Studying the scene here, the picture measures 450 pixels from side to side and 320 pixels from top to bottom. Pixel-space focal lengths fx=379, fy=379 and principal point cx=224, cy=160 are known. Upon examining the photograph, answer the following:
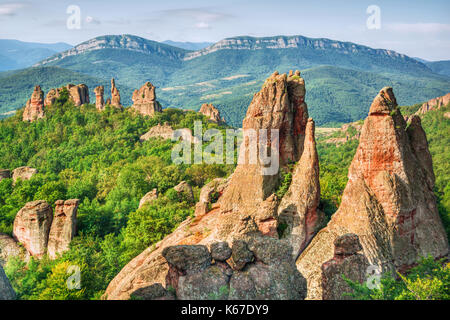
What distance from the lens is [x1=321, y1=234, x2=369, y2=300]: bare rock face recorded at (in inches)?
537

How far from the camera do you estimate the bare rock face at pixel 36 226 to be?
30703mm

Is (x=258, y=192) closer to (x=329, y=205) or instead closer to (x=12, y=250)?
(x=329, y=205)

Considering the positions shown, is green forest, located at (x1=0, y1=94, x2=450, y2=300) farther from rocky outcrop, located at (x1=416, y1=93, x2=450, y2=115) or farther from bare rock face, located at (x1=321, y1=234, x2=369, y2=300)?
rocky outcrop, located at (x1=416, y1=93, x2=450, y2=115)

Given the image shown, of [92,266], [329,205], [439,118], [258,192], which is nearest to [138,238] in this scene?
[92,266]

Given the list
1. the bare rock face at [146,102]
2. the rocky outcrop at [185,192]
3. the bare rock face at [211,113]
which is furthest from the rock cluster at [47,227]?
the bare rock face at [211,113]

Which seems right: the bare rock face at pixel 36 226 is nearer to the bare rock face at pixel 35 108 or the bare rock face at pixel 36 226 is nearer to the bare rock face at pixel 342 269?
the bare rock face at pixel 342 269

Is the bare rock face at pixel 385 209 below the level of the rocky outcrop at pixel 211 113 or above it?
below

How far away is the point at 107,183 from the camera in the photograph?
49.9 metres

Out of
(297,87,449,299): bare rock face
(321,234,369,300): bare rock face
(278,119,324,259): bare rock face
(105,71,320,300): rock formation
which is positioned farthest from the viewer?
(278,119,324,259): bare rock face

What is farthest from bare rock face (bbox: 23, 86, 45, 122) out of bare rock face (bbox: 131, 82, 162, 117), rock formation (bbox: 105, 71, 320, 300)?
rock formation (bbox: 105, 71, 320, 300)

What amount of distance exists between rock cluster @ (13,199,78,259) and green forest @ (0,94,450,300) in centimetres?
115

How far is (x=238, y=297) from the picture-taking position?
1247 centimetres

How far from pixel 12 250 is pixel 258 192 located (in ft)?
72.0

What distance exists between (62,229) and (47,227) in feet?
4.80
